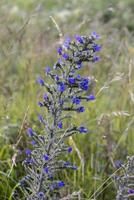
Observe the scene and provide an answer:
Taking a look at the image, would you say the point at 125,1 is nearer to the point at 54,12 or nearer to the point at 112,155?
the point at 54,12

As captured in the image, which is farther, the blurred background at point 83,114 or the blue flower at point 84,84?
the blurred background at point 83,114

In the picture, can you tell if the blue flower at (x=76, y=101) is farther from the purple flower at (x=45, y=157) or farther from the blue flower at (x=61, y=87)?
the purple flower at (x=45, y=157)

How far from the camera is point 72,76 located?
7.32 ft

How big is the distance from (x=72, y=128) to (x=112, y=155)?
763 millimetres

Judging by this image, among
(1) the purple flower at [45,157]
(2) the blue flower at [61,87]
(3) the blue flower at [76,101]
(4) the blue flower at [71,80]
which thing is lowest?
(1) the purple flower at [45,157]

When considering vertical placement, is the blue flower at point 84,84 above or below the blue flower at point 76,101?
above

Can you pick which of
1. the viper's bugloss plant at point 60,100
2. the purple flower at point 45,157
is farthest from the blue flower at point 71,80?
the purple flower at point 45,157

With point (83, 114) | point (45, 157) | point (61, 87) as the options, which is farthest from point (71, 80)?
point (83, 114)

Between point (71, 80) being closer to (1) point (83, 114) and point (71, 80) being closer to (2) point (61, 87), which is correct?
(2) point (61, 87)

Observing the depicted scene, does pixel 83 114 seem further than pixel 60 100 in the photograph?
Yes

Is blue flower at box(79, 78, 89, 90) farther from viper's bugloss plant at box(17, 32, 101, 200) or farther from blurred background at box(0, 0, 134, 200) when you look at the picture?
blurred background at box(0, 0, 134, 200)

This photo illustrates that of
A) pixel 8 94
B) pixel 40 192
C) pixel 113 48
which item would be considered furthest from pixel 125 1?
pixel 40 192

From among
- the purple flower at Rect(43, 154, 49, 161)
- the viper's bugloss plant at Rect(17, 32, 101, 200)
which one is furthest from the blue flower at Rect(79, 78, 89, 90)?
the purple flower at Rect(43, 154, 49, 161)

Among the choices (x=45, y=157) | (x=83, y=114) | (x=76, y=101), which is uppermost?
(x=83, y=114)
